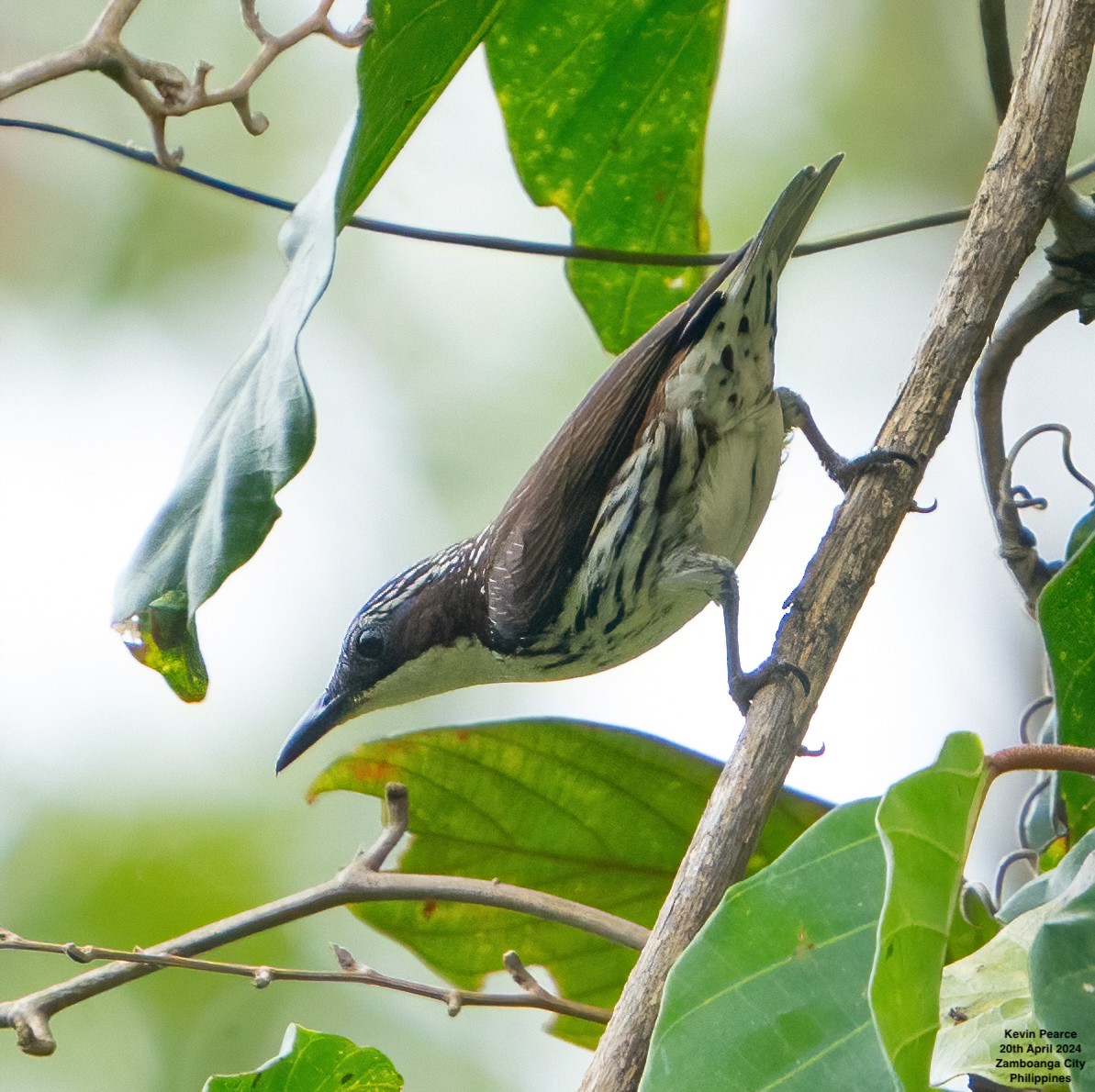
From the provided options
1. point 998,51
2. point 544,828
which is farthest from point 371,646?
point 998,51

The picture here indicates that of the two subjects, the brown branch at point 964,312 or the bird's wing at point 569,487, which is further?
the bird's wing at point 569,487

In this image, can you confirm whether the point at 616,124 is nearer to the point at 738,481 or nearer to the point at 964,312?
the point at 738,481

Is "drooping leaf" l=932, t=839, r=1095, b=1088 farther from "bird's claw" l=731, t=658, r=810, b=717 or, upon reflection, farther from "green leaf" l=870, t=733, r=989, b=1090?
"bird's claw" l=731, t=658, r=810, b=717

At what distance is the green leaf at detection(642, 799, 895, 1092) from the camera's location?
144 centimetres

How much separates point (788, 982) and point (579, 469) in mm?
1804

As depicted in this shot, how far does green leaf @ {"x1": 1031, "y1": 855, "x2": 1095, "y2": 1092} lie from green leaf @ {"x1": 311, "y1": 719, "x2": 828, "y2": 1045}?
1.08 metres

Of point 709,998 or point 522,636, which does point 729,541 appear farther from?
point 709,998

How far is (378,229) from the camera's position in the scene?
2607 mm

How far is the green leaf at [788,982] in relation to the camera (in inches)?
56.9

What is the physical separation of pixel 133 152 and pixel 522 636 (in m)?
1.51

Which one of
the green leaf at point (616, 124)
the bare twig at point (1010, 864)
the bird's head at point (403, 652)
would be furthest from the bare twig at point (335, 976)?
the green leaf at point (616, 124)

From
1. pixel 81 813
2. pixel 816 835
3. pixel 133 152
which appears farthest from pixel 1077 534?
pixel 81 813

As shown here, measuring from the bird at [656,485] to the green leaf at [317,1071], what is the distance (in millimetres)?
1227

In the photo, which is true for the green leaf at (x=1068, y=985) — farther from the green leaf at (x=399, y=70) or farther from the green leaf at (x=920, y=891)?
the green leaf at (x=399, y=70)
